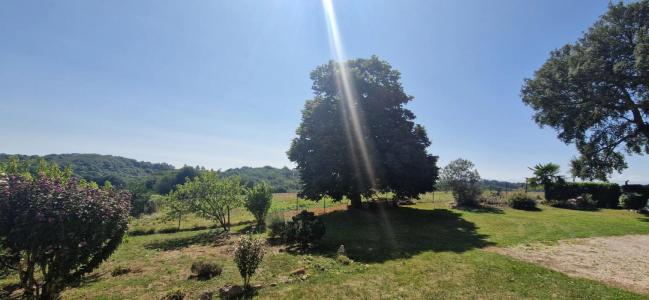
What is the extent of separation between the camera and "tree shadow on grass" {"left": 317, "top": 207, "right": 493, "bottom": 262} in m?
13.6

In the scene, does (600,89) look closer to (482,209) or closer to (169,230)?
(482,209)

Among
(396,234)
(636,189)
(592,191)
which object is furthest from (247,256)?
(636,189)

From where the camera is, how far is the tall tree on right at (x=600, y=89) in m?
21.4

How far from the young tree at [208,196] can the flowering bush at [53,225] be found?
14071mm

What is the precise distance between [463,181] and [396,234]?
15.2m

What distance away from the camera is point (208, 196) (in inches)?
861

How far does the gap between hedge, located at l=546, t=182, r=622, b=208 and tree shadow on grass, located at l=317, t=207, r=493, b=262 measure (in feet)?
57.2

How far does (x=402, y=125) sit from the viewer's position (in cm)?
2347

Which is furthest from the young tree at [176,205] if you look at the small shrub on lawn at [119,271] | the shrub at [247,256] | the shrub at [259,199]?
the shrub at [247,256]

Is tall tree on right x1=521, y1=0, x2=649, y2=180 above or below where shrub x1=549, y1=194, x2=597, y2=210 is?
above

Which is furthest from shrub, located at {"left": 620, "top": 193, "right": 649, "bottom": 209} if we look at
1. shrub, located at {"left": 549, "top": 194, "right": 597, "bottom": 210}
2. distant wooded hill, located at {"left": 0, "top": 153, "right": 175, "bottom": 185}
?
distant wooded hill, located at {"left": 0, "top": 153, "right": 175, "bottom": 185}

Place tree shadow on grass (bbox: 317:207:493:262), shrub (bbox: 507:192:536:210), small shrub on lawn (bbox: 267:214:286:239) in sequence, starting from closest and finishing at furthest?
tree shadow on grass (bbox: 317:207:493:262) → small shrub on lawn (bbox: 267:214:286:239) → shrub (bbox: 507:192:536:210)

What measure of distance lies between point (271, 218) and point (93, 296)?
9707 millimetres

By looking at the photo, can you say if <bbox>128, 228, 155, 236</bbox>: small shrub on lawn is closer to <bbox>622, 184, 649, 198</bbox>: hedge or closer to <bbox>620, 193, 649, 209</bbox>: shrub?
<bbox>620, 193, 649, 209</bbox>: shrub
